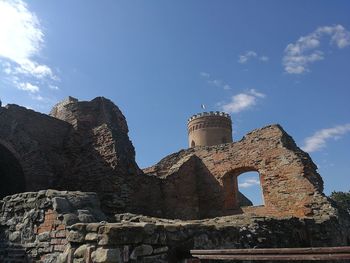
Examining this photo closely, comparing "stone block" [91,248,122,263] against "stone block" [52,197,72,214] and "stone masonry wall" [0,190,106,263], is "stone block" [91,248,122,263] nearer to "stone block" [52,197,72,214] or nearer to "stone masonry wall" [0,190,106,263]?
"stone masonry wall" [0,190,106,263]

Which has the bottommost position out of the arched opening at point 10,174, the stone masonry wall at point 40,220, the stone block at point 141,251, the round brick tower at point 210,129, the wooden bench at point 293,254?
the wooden bench at point 293,254

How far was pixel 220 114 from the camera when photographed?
33219mm

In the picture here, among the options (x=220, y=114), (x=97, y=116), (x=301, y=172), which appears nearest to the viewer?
(x=301, y=172)

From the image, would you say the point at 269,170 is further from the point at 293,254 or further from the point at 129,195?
the point at 293,254

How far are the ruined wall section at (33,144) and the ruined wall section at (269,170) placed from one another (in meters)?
4.25

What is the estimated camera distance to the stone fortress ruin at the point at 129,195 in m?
3.95

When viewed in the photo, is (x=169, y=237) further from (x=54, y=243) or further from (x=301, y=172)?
(x=301, y=172)

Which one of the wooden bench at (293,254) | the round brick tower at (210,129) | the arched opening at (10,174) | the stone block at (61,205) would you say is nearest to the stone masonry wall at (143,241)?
the wooden bench at (293,254)

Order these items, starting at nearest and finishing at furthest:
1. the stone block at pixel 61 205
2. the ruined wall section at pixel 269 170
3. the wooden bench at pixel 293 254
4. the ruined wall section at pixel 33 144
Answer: the wooden bench at pixel 293 254, the stone block at pixel 61 205, the ruined wall section at pixel 33 144, the ruined wall section at pixel 269 170

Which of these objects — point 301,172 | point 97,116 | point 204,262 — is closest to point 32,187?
point 97,116

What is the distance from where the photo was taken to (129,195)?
9.87 m

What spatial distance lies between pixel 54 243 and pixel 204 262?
85.5 inches

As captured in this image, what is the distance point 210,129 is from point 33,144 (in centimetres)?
2348

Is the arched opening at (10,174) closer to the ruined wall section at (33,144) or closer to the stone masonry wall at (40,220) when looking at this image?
the ruined wall section at (33,144)
